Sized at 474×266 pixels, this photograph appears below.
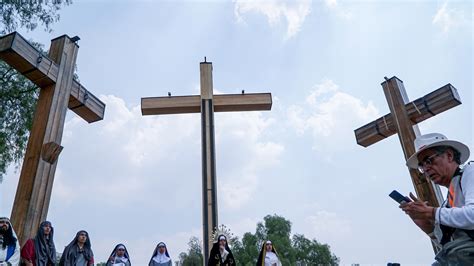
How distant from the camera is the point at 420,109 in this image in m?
5.99

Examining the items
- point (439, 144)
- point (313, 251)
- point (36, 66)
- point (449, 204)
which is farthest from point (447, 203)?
point (313, 251)

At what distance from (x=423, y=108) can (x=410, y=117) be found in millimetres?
233

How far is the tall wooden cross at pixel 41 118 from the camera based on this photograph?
4434 millimetres

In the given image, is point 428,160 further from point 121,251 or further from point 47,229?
point 121,251

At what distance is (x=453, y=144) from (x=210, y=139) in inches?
198

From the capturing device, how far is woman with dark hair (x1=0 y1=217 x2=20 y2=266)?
421 centimetres

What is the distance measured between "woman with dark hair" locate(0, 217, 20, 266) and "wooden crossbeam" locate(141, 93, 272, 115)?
3.20m

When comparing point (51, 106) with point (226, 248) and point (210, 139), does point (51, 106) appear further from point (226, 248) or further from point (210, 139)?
point (226, 248)

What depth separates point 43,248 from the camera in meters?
4.74

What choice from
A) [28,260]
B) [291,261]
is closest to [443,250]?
[28,260]

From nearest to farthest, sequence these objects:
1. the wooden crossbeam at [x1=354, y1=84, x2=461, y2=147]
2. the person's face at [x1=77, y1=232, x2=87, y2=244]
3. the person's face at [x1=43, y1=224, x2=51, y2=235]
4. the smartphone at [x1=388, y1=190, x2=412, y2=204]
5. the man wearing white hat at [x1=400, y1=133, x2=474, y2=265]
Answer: the man wearing white hat at [x1=400, y1=133, x2=474, y2=265] < the smartphone at [x1=388, y1=190, x2=412, y2=204] < the person's face at [x1=43, y1=224, x2=51, y2=235] < the person's face at [x1=77, y1=232, x2=87, y2=244] < the wooden crossbeam at [x1=354, y1=84, x2=461, y2=147]

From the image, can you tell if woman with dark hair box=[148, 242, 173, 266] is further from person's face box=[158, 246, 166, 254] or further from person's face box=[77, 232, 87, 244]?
person's face box=[77, 232, 87, 244]

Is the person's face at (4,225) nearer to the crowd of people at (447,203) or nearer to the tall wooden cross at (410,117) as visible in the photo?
the crowd of people at (447,203)

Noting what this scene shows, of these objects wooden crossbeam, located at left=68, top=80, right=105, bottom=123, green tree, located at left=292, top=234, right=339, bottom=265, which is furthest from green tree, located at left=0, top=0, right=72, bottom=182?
green tree, located at left=292, top=234, right=339, bottom=265
